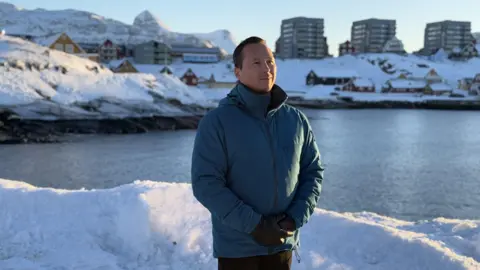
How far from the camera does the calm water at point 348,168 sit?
15.2 metres

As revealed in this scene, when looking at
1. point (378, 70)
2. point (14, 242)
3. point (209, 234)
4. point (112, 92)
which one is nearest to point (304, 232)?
point (209, 234)

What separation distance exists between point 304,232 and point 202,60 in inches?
4210

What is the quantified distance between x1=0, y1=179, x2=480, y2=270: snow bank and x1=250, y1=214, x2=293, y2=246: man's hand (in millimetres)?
2238

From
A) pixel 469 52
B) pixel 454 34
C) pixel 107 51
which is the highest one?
pixel 454 34

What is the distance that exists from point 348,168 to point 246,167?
799 inches

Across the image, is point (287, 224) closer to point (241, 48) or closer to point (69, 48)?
point (241, 48)

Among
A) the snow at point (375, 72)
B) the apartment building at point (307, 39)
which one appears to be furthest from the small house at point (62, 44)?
the apartment building at point (307, 39)

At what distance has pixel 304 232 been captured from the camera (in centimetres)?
548

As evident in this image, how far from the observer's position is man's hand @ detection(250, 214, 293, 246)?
2.46 m

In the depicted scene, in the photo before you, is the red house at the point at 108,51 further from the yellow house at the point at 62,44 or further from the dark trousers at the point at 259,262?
the dark trousers at the point at 259,262

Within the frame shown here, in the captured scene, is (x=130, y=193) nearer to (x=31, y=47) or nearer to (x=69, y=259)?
(x=69, y=259)

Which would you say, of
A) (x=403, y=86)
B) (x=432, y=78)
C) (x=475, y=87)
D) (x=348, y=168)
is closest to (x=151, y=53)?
(x=403, y=86)

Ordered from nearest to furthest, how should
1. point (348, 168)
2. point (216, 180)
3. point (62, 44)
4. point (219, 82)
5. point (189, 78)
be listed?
point (216, 180), point (348, 168), point (62, 44), point (189, 78), point (219, 82)

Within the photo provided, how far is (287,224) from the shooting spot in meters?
2.53
